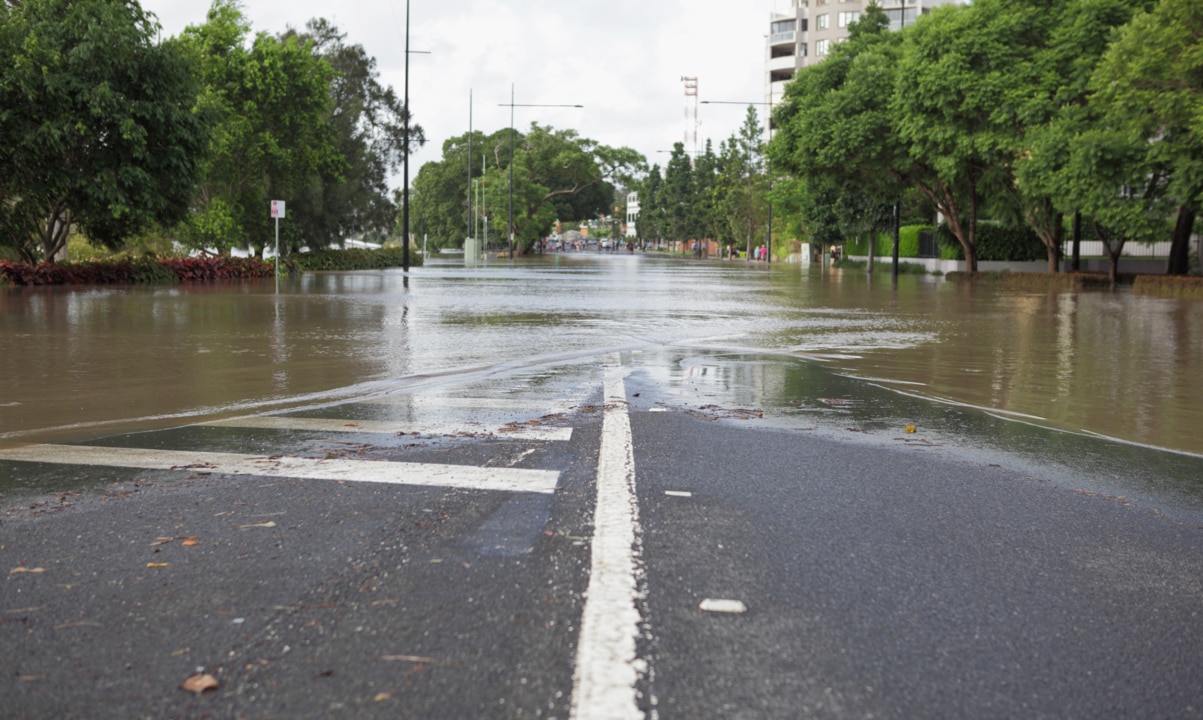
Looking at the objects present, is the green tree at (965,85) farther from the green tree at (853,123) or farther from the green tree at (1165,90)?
the green tree at (1165,90)

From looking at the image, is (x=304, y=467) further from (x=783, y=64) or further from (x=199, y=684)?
(x=783, y=64)

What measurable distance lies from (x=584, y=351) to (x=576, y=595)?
1015 cm

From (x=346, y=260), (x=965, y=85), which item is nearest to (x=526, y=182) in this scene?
(x=346, y=260)

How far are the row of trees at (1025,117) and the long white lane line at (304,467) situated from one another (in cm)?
2523

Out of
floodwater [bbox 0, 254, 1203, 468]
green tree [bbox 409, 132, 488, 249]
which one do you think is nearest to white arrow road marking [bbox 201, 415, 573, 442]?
floodwater [bbox 0, 254, 1203, 468]

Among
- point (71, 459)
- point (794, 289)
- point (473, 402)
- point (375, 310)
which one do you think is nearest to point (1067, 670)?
point (71, 459)

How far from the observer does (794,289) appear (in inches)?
1362

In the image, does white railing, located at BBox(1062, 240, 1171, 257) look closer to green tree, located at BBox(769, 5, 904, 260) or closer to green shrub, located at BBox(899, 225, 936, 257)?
green shrub, located at BBox(899, 225, 936, 257)

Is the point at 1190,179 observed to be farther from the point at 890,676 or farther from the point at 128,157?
the point at 890,676

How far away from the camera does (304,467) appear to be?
666cm

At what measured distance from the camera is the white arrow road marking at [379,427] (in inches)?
311

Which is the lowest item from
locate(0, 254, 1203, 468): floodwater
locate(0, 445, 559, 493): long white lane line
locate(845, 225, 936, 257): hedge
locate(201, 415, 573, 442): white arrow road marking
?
locate(0, 445, 559, 493): long white lane line

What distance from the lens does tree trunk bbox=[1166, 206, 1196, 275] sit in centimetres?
3453

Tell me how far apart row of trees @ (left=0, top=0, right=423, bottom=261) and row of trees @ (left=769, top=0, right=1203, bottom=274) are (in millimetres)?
21448
